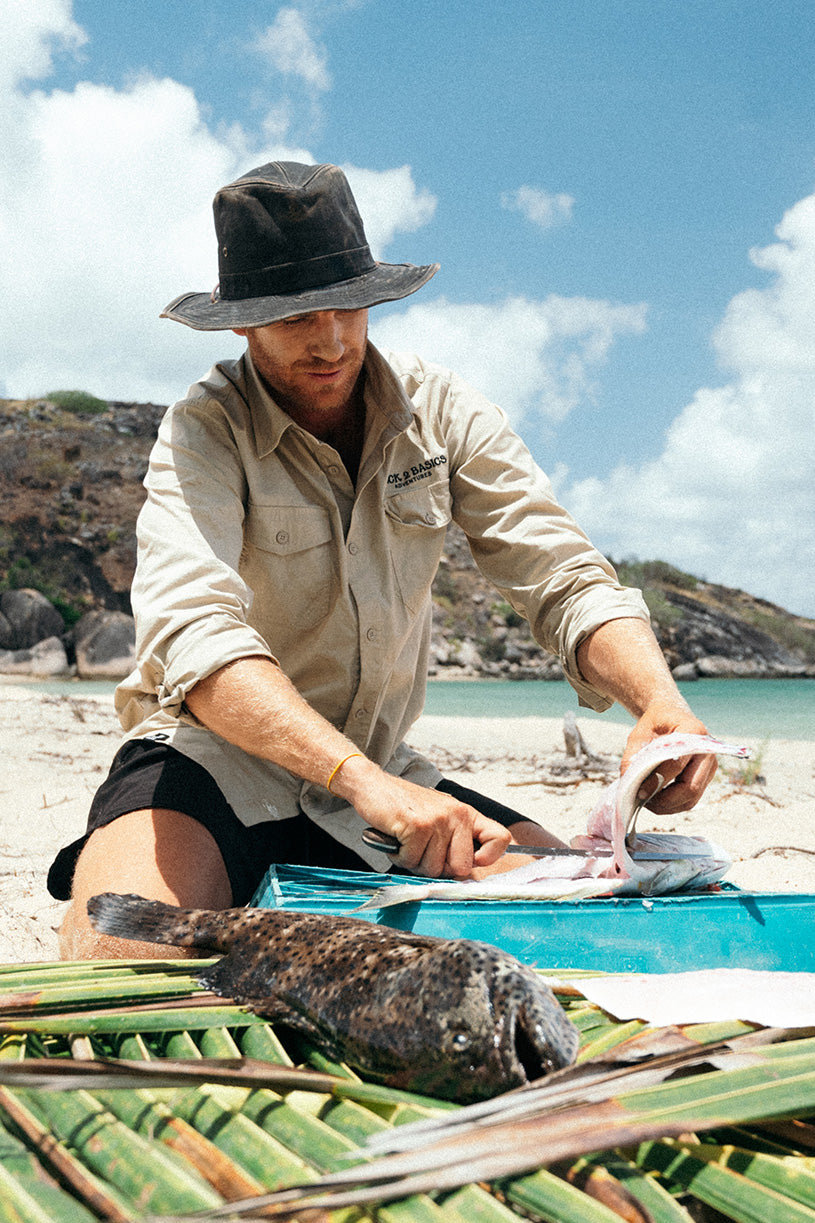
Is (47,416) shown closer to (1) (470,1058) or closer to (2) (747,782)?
(2) (747,782)

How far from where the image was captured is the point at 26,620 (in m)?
33.2

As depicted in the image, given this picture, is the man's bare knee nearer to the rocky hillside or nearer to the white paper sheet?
the white paper sheet

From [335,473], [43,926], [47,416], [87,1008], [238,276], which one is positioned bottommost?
[43,926]

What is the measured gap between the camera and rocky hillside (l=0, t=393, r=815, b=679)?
39812 millimetres

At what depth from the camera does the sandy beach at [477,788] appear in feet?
13.0

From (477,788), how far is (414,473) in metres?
3.63

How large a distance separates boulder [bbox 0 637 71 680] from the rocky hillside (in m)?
2.93

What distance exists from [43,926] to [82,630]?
107 feet

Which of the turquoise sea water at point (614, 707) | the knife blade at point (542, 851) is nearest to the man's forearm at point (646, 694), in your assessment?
the knife blade at point (542, 851)

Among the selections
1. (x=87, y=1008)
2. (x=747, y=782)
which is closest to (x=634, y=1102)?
(x=87, y=1008)

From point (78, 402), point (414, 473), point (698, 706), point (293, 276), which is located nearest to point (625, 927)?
point (414, 473)

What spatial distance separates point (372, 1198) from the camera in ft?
2.78

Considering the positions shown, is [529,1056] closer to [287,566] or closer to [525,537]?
[287,566]

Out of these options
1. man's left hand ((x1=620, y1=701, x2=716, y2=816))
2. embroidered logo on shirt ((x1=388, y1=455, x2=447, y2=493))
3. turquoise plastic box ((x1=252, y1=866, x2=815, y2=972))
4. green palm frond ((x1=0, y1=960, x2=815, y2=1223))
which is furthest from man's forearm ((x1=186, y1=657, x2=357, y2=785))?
green palm frond ((x1=0, y1=960, x2=815, y2=1223))
